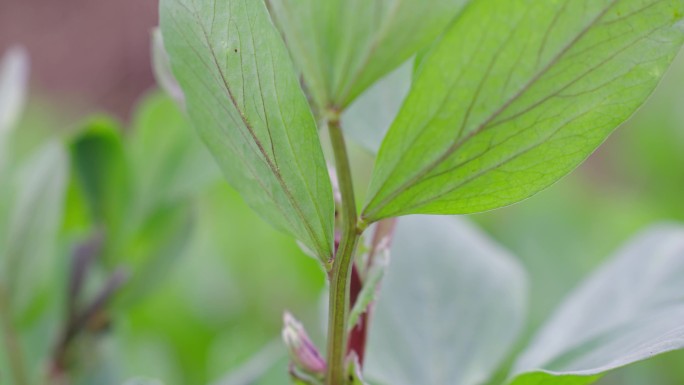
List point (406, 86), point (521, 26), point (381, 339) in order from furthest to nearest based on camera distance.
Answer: point (381, 339) < point (406, 86) < point (521, 26)

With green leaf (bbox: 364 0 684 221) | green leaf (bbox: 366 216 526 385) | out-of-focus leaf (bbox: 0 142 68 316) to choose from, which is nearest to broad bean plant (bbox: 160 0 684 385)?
green leaf (bbox: 364 0 684 221)

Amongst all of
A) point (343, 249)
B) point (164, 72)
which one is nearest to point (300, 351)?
point (343, 249)

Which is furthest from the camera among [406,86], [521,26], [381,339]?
[381,339]

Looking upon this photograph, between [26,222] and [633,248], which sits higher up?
[26,222]

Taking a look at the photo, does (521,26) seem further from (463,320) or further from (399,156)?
(463,320)

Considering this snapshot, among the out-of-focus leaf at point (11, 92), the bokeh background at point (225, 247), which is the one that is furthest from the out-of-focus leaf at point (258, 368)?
the out-of-focus leaf at point (11, 92)

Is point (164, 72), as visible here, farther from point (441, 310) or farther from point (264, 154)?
point (441, 310)

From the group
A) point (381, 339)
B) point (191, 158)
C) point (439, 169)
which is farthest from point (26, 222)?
point (439, 169)

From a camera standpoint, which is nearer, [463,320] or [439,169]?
[439,169]

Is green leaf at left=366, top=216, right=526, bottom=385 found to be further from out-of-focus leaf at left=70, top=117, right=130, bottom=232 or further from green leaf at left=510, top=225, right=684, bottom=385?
out-of-focus leaf at left=70, top=117, right=130, bottom=232
